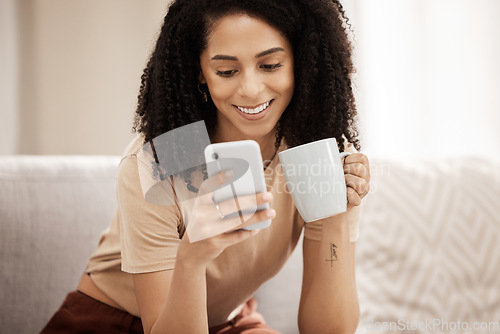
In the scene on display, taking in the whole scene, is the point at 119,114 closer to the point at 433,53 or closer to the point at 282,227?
the point at 282,227

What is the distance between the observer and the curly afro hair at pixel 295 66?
34.5 inches

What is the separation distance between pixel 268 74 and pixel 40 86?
118cm

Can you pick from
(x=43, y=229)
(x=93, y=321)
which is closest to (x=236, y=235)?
(x=93, y=321)

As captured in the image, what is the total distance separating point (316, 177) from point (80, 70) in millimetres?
1292

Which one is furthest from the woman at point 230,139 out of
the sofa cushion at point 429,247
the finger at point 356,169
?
the sofa cushion at point 429,247

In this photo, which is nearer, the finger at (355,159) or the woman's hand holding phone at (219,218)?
the woman's hand holding phone at (219,218)

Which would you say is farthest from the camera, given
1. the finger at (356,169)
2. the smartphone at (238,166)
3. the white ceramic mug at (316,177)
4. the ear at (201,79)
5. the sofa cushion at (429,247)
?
the sofa cushion at (429,247)

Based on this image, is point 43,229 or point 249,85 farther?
point 43,229

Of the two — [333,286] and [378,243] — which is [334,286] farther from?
[378,243]

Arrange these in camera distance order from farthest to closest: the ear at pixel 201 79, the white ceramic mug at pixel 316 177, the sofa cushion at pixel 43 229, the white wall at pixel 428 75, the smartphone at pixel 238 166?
the white wall at pixel 428 75 < the sofa cushion at pixel 43 229 < the ear at pixel 201 79 < the white ceramic mug at pixel 316 177 < the smartphone at pixel 238 166

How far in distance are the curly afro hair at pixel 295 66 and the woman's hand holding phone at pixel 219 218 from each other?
0.28 metres

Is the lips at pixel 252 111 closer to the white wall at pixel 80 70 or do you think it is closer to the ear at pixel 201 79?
the ear at pixel 201 79

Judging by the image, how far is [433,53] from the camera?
1.90 metres

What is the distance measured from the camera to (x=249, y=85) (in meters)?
0.84
